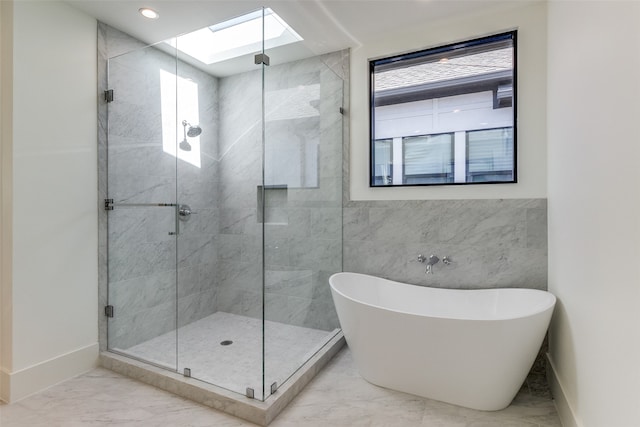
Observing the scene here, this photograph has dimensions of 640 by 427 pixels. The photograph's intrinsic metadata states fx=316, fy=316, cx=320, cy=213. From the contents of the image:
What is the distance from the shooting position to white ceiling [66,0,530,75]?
215 centimetres

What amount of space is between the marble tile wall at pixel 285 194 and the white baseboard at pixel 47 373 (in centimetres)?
104

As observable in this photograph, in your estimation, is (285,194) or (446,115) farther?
(446,115)

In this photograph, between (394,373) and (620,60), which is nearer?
(620,60)

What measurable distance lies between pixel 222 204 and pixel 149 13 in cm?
152

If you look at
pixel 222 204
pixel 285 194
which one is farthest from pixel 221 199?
pixel 285 194

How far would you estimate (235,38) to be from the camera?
2512 millimetres

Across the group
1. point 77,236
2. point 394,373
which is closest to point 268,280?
point 394,373

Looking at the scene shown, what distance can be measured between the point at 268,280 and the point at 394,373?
977 mm

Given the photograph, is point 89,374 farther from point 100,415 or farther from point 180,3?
point 180,3

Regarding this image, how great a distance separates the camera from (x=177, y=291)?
277cm

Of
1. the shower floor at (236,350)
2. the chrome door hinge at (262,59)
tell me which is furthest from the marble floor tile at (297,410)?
the chrome door hinge at (262,59)

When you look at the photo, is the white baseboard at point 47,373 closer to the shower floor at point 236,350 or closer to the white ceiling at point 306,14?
the shower floor at point 236,350

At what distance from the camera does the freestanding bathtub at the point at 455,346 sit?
5.32 ft

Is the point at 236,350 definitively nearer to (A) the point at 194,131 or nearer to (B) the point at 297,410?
(B) the point at 297,410
